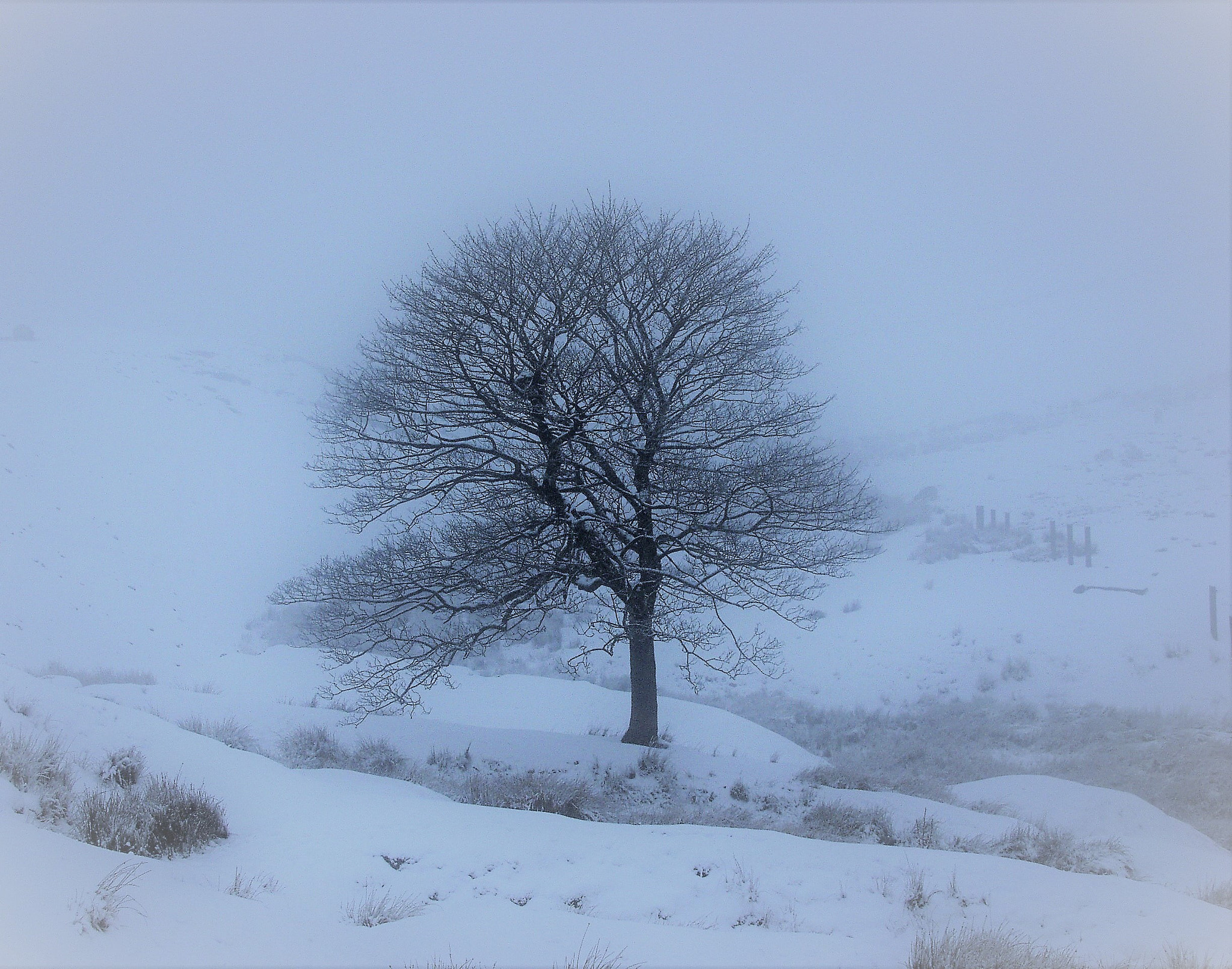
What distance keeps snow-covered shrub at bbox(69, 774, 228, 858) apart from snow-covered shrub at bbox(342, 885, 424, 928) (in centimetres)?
106

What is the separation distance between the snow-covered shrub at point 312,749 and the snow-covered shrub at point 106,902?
14.1 feet

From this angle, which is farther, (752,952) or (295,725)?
(295,725)

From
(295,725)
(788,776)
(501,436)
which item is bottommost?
(788,776)

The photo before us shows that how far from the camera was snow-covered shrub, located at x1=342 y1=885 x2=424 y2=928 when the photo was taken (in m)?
3.32

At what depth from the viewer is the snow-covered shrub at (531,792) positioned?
5.86m

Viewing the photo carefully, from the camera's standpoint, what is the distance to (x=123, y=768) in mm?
4344

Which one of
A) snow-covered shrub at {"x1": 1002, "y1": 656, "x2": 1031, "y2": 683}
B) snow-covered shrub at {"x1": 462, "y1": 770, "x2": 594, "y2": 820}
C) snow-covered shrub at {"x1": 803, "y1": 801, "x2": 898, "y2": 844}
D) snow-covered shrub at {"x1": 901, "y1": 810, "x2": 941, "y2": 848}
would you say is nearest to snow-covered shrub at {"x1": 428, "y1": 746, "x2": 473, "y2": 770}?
snow-covered shrub at {"x1": 462, "y1": 770, "x2": 594, "y2": 820}

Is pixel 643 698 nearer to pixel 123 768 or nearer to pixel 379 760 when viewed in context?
pixel 379 760

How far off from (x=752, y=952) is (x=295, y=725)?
6578 millimetres

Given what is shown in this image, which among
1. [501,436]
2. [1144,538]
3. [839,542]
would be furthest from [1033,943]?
[1144,538]

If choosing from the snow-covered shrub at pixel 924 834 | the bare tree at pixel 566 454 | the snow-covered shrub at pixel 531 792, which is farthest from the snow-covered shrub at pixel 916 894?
the bare tree at pixel 566 454

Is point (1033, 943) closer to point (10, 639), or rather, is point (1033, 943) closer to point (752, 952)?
point (752, 952)

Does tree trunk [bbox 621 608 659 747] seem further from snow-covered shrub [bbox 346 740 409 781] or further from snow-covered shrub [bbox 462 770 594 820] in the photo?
snow-covered shrub [bbox 346 740 409 781]

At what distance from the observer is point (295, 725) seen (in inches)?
307
